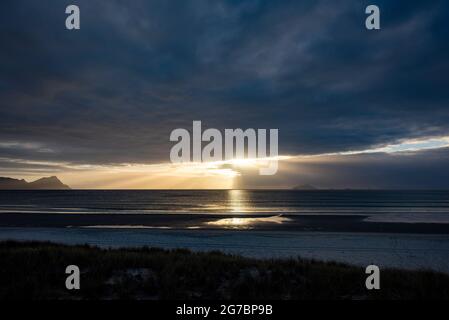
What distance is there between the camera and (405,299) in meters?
9.67

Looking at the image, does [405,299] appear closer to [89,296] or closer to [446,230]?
[89,296]

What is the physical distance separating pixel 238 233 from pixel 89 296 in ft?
75.5

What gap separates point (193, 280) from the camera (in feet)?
37.4

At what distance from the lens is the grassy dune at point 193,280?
33.2ft

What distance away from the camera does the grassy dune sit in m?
10.1

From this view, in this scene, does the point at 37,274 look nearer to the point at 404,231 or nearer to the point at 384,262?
the point at 384,262
